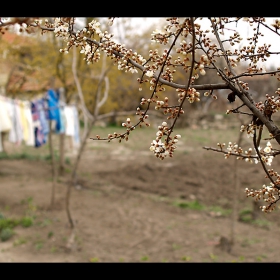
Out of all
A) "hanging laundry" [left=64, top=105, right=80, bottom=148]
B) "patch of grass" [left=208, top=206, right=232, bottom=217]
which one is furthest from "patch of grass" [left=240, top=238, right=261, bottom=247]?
"hanging laundry" [left=64, top=105, right=80, bottom=148]

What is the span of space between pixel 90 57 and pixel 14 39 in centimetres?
925

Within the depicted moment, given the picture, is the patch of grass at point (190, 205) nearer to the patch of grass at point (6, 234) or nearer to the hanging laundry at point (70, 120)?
the hanging laundry at point (70, 120)

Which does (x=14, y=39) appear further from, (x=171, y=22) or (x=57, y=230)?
(x=171, y=22)

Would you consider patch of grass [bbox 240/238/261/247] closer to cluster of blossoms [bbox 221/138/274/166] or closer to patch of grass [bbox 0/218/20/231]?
patch of grass [bbox 0/218/20/231]

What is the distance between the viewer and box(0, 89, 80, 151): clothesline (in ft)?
24.8

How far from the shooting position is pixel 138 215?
712cm

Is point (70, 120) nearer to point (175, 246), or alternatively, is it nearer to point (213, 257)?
point (175, 246)

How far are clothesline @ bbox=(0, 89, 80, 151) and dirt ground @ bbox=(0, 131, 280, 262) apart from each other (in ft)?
4.18

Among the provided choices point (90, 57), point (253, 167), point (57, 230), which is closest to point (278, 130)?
point (90, 57)

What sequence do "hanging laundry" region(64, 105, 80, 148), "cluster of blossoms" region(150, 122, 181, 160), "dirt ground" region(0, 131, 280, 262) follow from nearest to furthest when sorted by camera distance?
1. "cluster of blossoms" region(150, 122, 181, 160)
2. "dirt ground" region(0, 131, 280, 262)
3. "hanging laundry" region(64, 105, 80, 148)

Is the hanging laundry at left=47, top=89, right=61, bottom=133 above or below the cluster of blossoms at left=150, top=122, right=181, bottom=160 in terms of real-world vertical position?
below

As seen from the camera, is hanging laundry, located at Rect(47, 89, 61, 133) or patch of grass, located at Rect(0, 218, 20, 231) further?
hanging laundry, located at Rect(47, 89, 61, 133)

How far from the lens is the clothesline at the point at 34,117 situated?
7552 mm

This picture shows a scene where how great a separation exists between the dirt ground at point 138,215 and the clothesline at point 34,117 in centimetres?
127
